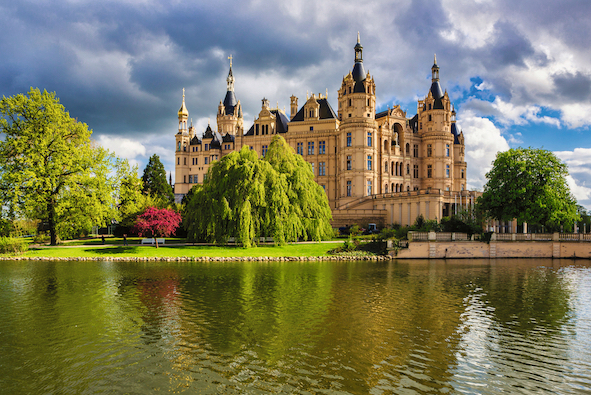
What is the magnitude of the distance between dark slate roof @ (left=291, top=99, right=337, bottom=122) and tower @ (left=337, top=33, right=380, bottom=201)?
625 centimetres

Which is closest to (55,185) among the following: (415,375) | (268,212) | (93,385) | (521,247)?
(268,212)

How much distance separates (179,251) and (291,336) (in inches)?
1214

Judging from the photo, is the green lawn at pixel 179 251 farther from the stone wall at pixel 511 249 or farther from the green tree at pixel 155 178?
the green tree at pixel 155 178

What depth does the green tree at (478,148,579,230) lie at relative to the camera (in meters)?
47.2

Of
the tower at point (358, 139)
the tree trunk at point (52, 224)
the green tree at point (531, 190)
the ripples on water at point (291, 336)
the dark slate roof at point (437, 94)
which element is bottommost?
the ripples on water at point (291, 336)

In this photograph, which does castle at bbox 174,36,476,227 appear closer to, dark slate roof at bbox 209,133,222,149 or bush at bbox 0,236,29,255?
dark slate roof at bbox 209,133,222,149

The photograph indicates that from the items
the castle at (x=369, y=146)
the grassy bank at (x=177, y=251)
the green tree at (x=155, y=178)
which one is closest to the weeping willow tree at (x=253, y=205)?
the grassy bank at (x=177, y=251)

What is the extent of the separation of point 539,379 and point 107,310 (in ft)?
53.7

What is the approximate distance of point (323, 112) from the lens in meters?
83.2

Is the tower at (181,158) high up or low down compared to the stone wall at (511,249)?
up

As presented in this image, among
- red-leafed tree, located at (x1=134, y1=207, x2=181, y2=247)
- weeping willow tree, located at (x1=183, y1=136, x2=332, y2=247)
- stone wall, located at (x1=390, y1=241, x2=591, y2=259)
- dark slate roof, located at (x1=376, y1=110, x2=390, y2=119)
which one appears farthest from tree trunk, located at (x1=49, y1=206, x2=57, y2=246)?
dark slate roof, located at (x1=376, y1=110, x2=390, y2=119)

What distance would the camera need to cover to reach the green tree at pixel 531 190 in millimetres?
47219

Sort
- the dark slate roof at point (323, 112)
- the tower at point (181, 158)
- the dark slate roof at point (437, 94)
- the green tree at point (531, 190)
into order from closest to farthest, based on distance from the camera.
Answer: the green tree at point (531, 190)
the dark slate roof at point (437, 94)
the dark slate roof at point (323, 112)
the tower at point (181, 158)

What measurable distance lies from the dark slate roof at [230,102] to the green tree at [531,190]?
7434cm
